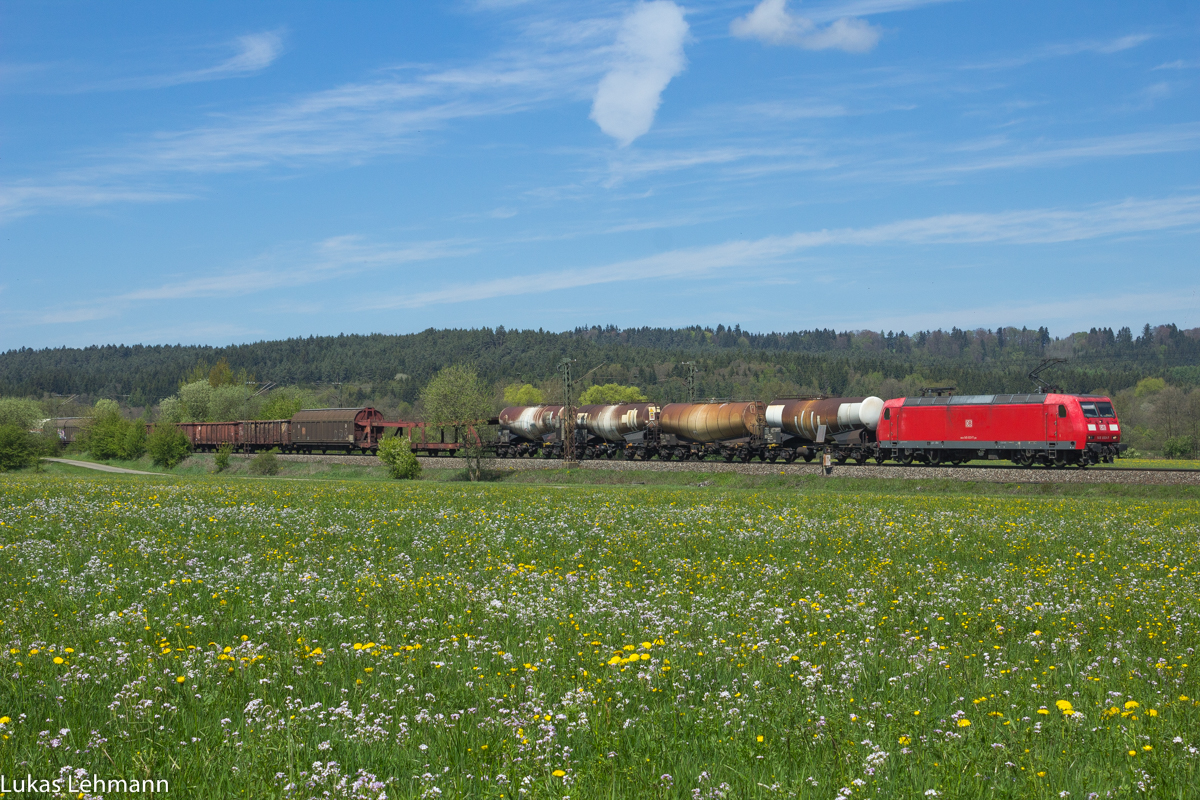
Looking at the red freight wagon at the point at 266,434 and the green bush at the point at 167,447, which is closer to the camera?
the green bush at the point at 167,447

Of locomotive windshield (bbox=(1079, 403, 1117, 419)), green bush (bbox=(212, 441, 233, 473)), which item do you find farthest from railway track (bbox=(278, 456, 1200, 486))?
green bush (bbox=(212, 441, 233, 473))

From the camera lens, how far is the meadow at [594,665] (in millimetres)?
5473

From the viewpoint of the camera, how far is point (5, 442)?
6894 centimetres

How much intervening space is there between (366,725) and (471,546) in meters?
9.83

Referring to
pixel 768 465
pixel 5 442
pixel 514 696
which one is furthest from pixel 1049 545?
pixel 5 442

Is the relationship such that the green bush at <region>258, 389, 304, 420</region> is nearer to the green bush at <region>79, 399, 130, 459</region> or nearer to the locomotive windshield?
the green bush at <region>79, 399, 130, 459</region>

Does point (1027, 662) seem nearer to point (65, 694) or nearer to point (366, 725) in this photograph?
point (366, 725)

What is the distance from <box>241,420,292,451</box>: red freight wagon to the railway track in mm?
30049

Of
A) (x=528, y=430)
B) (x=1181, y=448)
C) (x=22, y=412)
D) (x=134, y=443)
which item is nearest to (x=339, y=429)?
(x=528, y=430)

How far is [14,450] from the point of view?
6938 cm

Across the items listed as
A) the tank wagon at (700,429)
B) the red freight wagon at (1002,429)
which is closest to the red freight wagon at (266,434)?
the tank wagon at (700,429)

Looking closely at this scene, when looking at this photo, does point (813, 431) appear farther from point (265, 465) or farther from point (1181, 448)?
point (1181, 448)

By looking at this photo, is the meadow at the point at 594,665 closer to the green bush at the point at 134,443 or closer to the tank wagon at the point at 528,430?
the tank wagon at the point at 528,430

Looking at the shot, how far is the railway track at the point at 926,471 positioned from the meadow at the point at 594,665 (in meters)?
25.2
